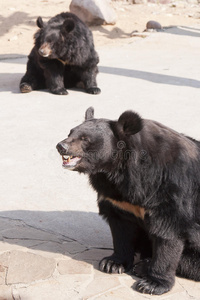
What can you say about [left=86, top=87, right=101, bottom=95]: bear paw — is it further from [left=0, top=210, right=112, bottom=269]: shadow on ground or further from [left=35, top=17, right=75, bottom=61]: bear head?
[left=0, top=210, right=112, bottom=269]: shadow on ground

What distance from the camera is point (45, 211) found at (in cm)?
552

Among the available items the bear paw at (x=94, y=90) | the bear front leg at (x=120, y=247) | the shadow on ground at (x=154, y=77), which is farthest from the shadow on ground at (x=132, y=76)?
the bear front leg at (x=120, y=247)

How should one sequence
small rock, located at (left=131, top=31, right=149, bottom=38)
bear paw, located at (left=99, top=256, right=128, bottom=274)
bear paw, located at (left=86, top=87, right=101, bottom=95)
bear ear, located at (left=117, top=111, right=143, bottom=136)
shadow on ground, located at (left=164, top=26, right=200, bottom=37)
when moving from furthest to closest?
shadow on ground, located at (left=164, top=26, right=200, bottom=37) → small rock, located at (left=131, top=31, right=149, bottom=38) → bear paw, located at (left=86, top=87, right=101, bottom=95) → bear paw, located at (left=99, top=256, right=128, bottom=274) → bear ear, located at (left=117, top=111, right=143, bottom=136)

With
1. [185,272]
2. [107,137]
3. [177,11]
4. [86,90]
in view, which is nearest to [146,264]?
[185,272]

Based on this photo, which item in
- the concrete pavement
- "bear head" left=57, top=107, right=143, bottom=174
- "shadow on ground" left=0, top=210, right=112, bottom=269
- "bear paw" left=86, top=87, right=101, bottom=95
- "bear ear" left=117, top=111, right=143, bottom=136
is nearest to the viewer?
"bear ear" left=117, top=111, right=143, bottom=136

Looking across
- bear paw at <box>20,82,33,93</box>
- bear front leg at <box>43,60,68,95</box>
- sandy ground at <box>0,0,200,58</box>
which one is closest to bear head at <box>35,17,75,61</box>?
bear front leg at <box>43,60,68,95</box>

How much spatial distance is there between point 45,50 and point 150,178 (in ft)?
21.0

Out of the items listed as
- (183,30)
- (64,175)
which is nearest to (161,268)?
(64,175)

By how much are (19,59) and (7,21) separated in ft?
15.4

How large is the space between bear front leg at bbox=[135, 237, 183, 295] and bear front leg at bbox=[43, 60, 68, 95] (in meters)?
6.10

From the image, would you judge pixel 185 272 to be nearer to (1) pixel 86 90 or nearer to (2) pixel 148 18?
(1) pixel 86 90

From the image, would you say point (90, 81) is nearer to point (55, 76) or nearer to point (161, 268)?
point (55, 76)

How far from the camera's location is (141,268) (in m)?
4.23

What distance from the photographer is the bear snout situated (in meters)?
9.86
